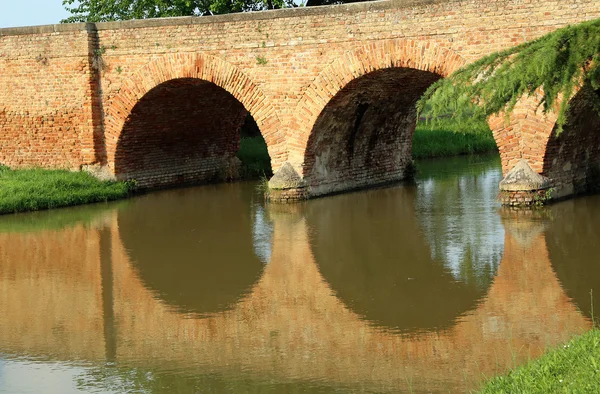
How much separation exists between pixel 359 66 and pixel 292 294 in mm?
5698

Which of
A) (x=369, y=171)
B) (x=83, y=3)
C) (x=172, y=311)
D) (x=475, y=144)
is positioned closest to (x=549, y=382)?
(x=172, y=311)

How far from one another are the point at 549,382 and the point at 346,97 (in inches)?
397

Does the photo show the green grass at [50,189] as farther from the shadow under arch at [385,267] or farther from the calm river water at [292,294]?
the shadow under arch at [385,267]

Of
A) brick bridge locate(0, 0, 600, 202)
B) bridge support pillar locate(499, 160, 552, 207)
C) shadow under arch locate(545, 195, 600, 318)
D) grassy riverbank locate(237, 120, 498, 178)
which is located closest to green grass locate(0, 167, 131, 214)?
brick bridge locate(0, 0, 600, 202)

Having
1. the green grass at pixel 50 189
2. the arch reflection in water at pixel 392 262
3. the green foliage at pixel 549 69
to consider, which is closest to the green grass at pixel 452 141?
the arch reflection in water at pixel 392 262

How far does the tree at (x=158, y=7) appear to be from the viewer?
2477 centimetres

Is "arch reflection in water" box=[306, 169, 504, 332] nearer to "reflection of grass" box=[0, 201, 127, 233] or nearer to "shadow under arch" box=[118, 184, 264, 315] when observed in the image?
"shadow under arch" box=[118, 184, 264, 315]

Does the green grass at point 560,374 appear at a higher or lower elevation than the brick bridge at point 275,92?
lower

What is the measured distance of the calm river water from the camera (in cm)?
762

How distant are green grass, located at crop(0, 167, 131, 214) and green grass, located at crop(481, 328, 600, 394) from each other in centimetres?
1131

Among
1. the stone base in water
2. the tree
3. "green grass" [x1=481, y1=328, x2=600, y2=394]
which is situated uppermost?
the tree

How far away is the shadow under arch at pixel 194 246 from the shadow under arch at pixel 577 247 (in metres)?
3.29

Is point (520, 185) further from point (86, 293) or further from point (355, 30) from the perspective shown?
point (86, 293)

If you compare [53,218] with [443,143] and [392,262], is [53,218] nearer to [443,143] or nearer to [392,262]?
[392,262]
